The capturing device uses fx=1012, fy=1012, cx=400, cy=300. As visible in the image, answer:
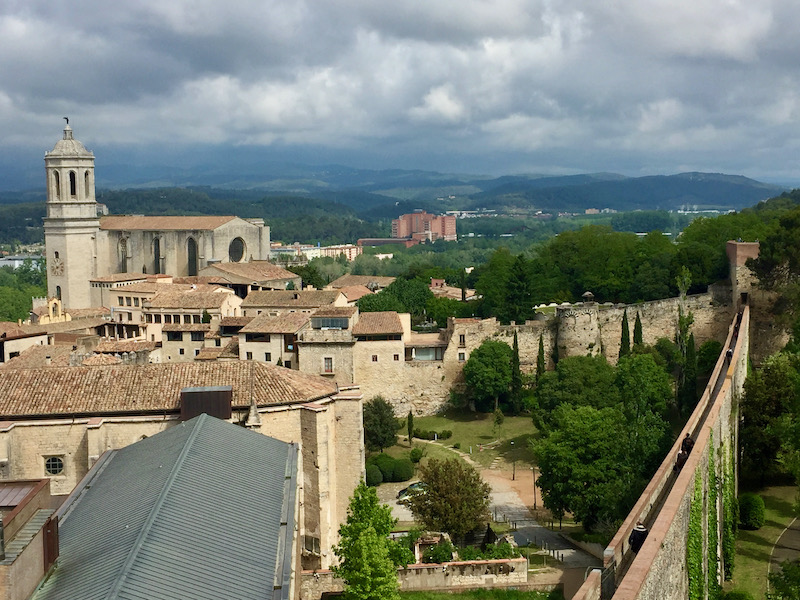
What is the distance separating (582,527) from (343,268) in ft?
290

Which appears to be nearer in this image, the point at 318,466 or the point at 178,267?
the point at 318,466

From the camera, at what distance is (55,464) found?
2775cm

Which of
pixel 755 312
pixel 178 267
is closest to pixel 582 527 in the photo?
pixel 755 312

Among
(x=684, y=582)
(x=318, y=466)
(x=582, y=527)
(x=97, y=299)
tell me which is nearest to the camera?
(x=684, y=582)

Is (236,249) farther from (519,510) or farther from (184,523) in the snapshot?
(184,523)

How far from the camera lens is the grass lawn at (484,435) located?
154 ft

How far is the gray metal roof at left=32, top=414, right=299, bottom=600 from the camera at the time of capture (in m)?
16.6

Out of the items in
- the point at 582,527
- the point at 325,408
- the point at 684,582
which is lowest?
the point at 582,527

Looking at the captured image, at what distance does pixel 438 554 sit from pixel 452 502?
5.12 m

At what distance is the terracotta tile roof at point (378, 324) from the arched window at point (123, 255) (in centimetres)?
3771

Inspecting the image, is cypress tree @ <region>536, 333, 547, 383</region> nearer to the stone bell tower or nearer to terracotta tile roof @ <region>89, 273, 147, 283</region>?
terracotta tile roof @ <region>89, 273, 147, 283</region>

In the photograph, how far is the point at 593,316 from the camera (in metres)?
54.4

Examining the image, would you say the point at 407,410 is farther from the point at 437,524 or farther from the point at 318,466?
the point at 318,466

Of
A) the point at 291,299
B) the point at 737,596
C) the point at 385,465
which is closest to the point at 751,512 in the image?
the point at 737,596
